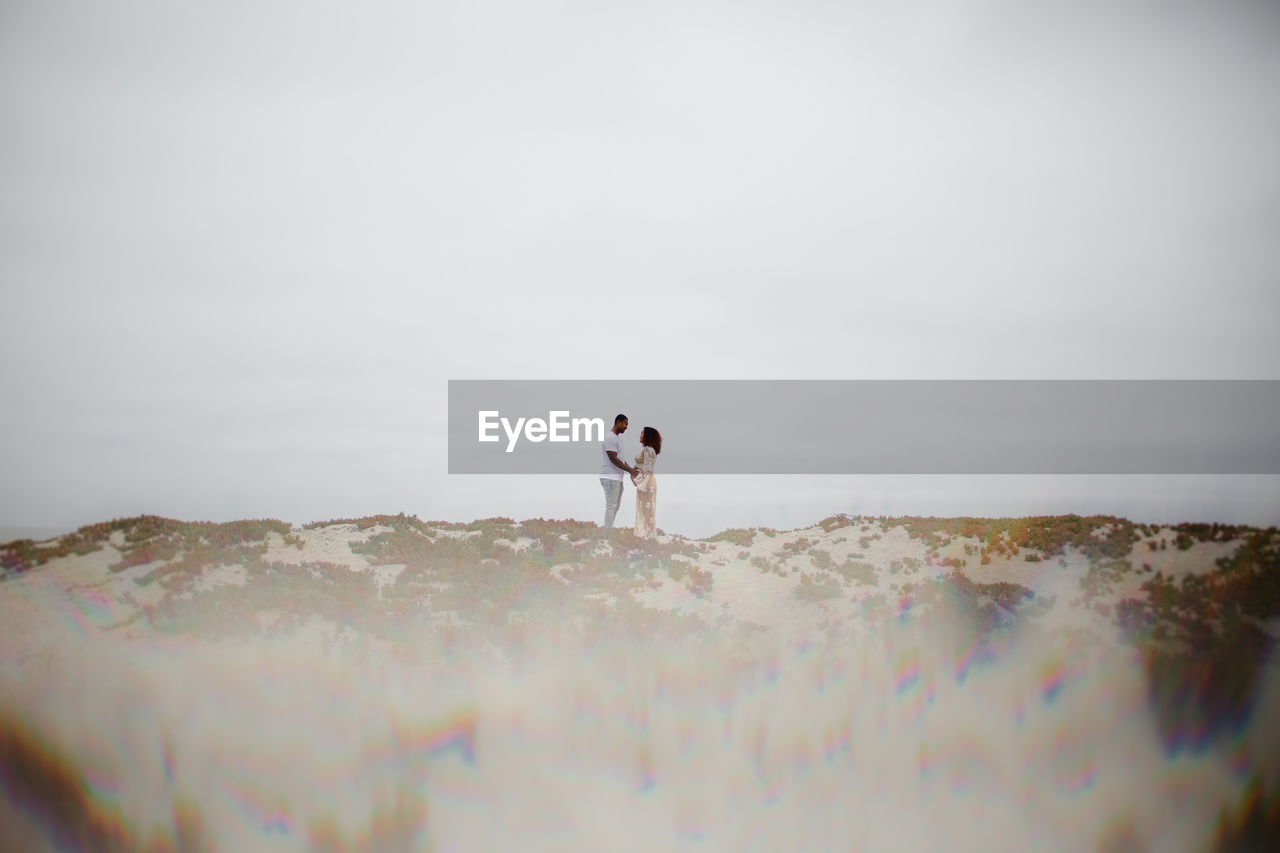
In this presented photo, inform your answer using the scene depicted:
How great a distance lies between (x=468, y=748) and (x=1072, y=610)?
14.6 metres

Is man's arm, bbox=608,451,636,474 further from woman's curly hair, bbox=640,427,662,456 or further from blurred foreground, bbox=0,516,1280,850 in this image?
blurred foreground, bbox=0,516,1280,850

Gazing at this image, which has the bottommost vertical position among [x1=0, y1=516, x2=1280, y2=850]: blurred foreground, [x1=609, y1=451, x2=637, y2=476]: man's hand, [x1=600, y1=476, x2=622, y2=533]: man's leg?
[x1=0, y1=516, x2=1280, y2=850]: blurred foreground

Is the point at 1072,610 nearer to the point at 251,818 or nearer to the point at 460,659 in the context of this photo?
the point at 460,659

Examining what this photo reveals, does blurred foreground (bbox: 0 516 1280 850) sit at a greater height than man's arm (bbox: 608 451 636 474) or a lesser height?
lesser

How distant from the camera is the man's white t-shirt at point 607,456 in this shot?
25.4m

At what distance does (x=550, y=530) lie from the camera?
2766 centimetres

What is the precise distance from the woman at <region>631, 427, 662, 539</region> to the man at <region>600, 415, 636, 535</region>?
38 cm

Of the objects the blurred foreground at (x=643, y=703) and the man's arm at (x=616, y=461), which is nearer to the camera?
the blurred foreground at (x=643, y=703)

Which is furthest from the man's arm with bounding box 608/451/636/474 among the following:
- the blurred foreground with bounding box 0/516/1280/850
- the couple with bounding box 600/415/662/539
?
the blurred foreground with bounding box 0/516/1280/850

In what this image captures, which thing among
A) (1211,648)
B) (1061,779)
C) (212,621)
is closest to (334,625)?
(212,621)

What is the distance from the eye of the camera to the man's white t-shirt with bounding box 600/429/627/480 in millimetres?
25438

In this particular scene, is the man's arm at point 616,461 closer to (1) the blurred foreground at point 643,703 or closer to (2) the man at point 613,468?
(2) the man at point 613,468

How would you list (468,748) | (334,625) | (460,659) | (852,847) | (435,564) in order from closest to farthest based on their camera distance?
(852,847), (468,748), (460,659), (334,625), (435,564)

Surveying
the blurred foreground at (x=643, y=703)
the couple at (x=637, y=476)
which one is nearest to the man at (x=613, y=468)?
the couple at (x=637, y=476)
